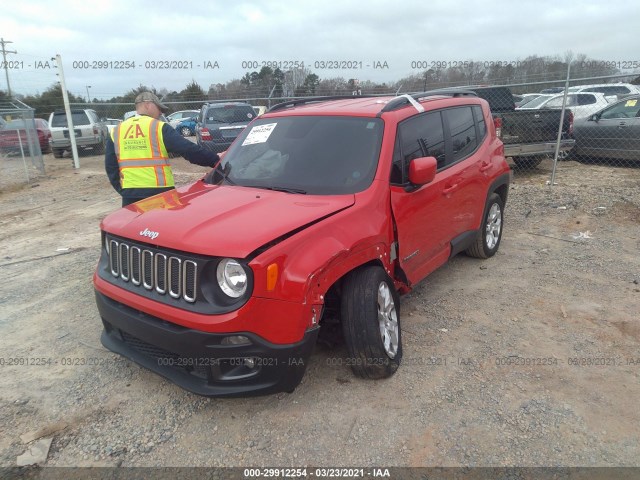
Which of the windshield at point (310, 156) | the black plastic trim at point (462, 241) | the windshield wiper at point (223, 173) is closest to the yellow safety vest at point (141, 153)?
the windshield wiper at point (223, 173)

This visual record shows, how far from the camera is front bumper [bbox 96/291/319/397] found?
2.57 meters

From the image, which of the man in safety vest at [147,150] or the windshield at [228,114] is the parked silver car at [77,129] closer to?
the windshield at [228,114]

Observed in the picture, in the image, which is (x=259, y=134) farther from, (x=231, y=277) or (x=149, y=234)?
(x=231, y=277)

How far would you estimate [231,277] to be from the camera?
261 centimetres

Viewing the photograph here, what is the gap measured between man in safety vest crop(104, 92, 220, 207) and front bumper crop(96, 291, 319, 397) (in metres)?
2.07

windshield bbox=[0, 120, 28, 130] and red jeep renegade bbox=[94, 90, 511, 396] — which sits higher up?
windshield bbox=[0, 120, 28, 130]

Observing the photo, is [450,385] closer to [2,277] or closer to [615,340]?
[615,340]

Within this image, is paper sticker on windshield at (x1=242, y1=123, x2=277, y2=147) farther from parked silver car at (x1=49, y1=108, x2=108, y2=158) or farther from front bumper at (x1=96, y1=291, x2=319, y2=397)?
parked silver car at (x1=49, y1=108, x2=108, y2=158)

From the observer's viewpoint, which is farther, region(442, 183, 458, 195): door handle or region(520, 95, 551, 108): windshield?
region(520, 95, 551, 108): windshield

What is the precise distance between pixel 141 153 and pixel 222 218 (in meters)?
Answer: 2.07

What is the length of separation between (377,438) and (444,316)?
1.69 m

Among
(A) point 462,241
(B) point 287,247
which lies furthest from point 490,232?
(B) point 287,247

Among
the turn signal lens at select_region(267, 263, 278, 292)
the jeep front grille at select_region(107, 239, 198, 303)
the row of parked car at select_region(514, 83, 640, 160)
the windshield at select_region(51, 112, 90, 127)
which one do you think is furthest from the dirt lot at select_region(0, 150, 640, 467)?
the windshield at select_region(51, 112, 90, 127)

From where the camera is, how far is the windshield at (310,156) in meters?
3.42
